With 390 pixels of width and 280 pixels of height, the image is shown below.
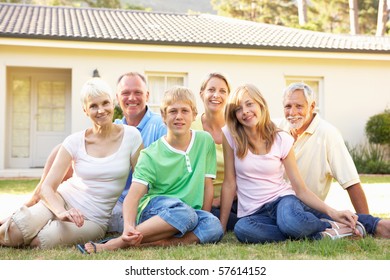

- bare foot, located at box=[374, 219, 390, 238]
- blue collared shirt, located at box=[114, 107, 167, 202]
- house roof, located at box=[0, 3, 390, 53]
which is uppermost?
house roof, located at box=[0, 3, 390, 53]

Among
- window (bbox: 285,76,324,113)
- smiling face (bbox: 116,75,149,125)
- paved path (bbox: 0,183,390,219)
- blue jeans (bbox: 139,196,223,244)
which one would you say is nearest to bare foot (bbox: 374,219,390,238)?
blue jeans (bbox: 139,196,223,244)

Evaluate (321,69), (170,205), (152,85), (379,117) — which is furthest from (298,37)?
(170,205)

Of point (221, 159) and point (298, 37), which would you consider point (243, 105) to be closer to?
point (221, 159)

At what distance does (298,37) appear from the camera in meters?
15.1

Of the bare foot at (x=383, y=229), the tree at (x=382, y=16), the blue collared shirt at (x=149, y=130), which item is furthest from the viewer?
the tree at (x=382, y=16)

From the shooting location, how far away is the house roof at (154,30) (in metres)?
12.9

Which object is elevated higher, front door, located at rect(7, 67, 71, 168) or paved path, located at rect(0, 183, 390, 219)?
front door, located at rect(7, 67, 71, 168)

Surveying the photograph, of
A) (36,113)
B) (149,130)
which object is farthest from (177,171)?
(36,113)

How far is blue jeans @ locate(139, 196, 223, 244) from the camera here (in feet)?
13.2

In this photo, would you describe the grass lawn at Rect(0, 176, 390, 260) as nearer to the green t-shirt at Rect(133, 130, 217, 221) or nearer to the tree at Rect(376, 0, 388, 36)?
the green t-shirt at Rect(133, 130, 217, 221)

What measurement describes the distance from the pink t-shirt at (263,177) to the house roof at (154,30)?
885 cm

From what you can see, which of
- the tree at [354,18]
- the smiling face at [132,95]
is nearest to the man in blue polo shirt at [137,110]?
the smiling face at [132,95]

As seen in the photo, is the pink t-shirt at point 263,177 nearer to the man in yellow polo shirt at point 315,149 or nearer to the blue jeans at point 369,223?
the man in yellow polo shirt at point 315,149

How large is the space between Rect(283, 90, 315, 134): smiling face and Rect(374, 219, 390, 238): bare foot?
1041 mm
